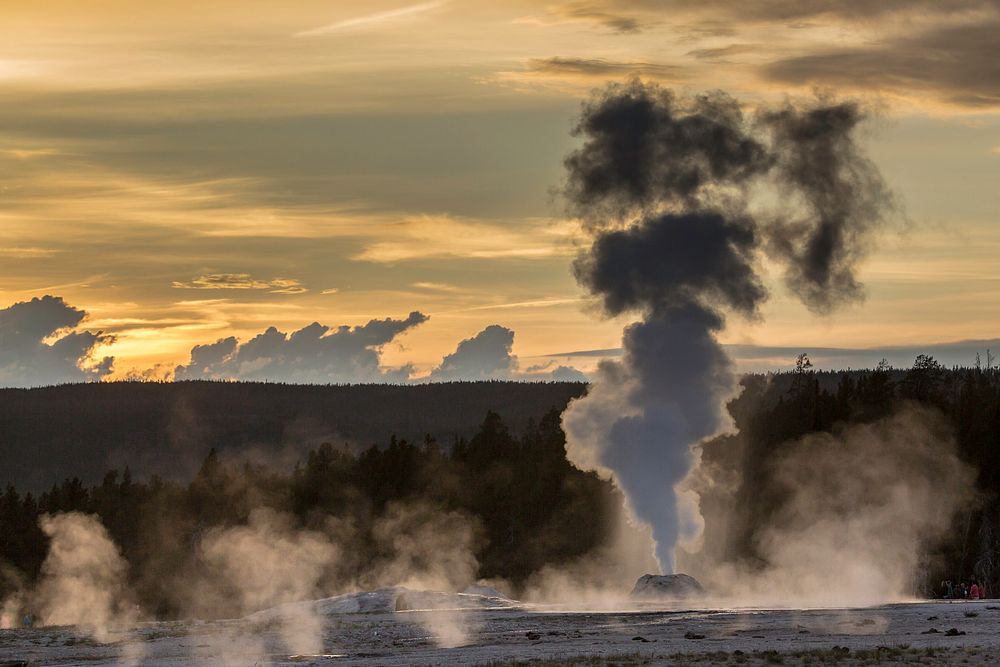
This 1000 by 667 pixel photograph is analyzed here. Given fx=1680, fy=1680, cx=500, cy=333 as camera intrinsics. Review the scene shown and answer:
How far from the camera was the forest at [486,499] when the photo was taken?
10169 centimetres

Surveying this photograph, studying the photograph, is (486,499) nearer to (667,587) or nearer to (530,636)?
(667,587)

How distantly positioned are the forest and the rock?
27.8 m

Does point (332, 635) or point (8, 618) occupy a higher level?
point (332, 635)

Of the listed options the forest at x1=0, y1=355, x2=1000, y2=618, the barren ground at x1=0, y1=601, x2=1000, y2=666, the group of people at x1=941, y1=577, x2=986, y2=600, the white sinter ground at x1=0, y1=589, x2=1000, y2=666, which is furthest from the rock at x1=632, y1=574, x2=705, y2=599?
the forest at x1=0, y1=355, x2=1000, y2=618

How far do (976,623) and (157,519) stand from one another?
76557mm

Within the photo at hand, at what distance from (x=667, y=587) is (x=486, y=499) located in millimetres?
41839

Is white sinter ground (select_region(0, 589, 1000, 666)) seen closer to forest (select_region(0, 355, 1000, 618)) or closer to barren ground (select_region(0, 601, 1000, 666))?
barren ground (select_region(0, 601, 1000, 666))

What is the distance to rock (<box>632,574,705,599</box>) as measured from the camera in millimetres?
67925

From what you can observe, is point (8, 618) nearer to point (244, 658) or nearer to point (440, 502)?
point (440, 502)

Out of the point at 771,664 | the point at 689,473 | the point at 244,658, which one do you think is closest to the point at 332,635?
the point at 244,658

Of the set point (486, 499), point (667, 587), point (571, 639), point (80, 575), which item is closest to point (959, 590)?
point (667, 587)

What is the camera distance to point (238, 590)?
10619cm

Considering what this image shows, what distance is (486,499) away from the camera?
4306 inches

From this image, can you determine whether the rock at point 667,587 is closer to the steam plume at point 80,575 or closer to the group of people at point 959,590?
the group of people at point 959,590
